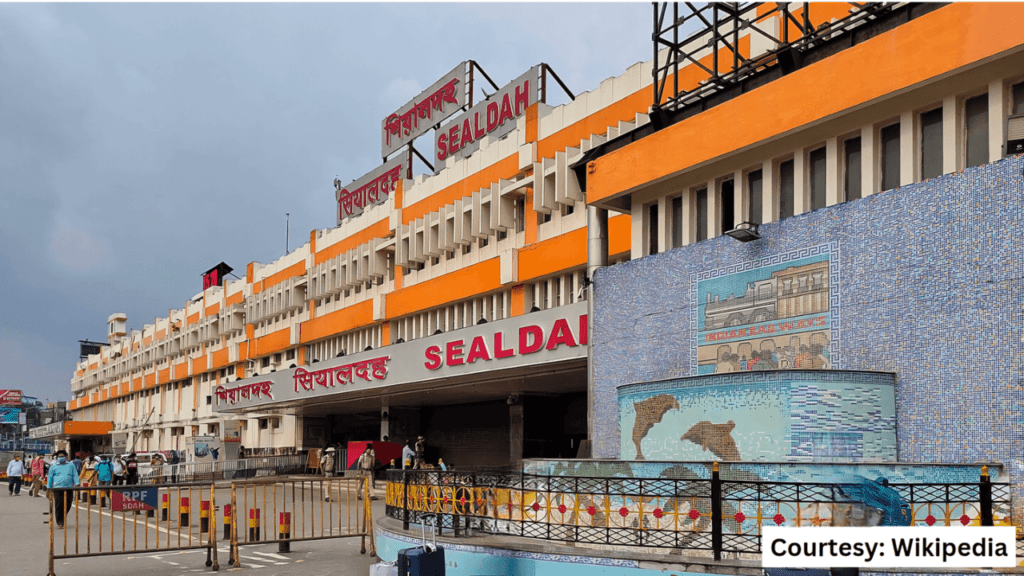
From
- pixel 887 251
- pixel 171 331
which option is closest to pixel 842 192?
pixel 887 251

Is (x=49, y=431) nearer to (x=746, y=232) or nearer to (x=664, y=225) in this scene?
(x=664, y=225)

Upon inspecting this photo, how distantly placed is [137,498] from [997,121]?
1494cm

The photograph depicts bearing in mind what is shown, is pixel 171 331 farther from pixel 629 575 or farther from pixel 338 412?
pixel 629 575

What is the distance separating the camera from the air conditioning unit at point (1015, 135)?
12398 mm

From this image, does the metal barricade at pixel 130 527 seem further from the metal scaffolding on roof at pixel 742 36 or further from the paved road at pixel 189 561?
the metal scaffolding on roof at pixel 742 36

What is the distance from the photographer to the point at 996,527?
9.84 metres

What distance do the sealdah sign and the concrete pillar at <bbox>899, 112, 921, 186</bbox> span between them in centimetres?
976

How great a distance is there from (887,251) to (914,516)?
4.83 meters

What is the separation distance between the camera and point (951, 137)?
13594 mm

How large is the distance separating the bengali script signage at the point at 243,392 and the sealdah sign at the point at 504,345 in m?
14.6

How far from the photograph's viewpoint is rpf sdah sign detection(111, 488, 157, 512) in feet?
51.0

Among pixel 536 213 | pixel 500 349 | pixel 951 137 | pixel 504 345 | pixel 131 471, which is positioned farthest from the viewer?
pixel 131 471

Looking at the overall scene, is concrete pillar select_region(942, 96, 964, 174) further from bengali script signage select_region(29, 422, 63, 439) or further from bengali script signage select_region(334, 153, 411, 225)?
bengali script signage select_region(29, 422, 63, 439)

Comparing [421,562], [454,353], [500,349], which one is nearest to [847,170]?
[421,562]
